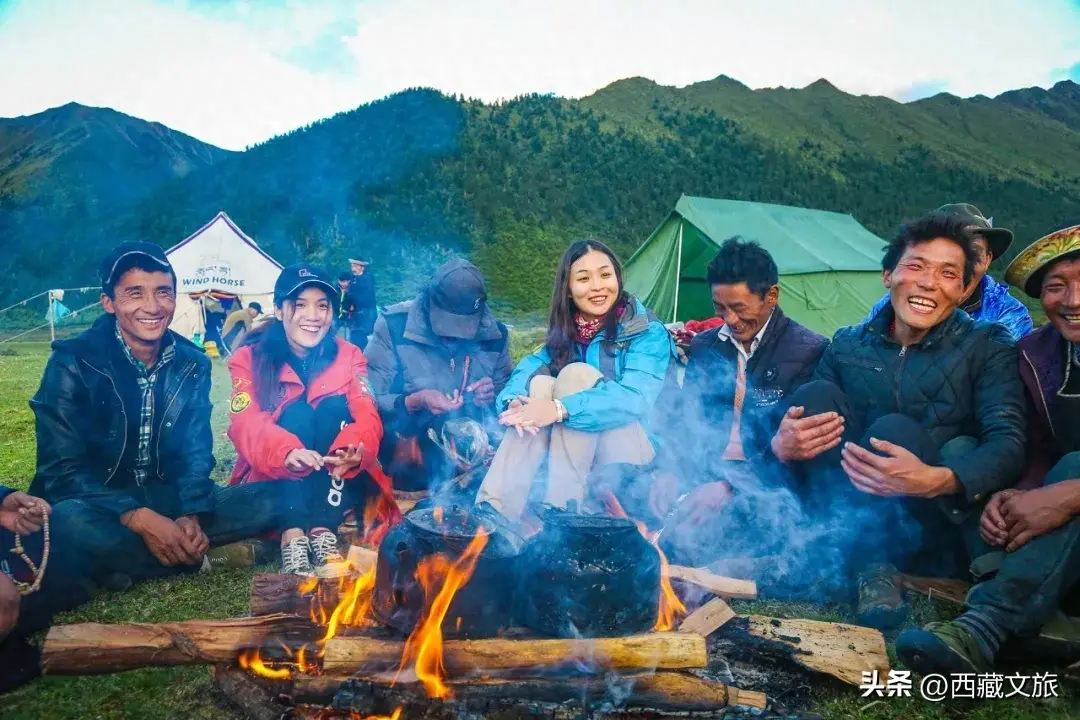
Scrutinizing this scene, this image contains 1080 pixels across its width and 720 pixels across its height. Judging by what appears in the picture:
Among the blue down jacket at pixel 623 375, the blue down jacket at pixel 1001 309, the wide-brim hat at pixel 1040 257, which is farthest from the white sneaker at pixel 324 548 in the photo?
the blue down jacket at pixel 1001 309

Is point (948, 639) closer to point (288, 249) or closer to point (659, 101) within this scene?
point (288, 249)

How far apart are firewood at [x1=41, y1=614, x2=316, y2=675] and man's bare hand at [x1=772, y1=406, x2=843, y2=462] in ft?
7.26

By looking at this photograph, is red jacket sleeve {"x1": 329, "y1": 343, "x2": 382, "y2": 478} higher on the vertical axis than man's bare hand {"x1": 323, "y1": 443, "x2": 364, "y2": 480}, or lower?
higher

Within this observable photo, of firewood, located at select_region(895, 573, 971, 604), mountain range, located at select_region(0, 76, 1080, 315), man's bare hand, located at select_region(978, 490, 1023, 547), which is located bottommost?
firewood, located at select_region(895, 573, 971, 604)

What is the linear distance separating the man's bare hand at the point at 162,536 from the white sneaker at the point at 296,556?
43cm

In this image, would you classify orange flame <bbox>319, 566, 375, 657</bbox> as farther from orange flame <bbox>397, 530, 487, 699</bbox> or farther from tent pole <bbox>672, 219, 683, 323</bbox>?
tent pole <bbox>672, 219, 683, 323</bbox>

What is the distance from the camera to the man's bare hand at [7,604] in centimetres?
249

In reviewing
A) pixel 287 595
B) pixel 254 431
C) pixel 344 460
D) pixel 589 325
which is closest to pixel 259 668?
pixel 287 595

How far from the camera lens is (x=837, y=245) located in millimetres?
11625

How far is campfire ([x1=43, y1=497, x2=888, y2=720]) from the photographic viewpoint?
2.16 metres

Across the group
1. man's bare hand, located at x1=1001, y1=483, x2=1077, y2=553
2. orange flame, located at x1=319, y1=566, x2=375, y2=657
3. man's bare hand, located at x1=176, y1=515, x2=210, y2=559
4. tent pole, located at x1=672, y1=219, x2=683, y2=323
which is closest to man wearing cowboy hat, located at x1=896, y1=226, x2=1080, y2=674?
man's bare hand, located at x1=1001, y1=483, x2=1077, y2=553

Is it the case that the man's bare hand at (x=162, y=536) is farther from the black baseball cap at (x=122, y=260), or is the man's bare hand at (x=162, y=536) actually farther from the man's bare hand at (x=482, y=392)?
the man's bare hand at (x=482, y=392)

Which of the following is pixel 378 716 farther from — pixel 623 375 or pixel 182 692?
pixel 623 375

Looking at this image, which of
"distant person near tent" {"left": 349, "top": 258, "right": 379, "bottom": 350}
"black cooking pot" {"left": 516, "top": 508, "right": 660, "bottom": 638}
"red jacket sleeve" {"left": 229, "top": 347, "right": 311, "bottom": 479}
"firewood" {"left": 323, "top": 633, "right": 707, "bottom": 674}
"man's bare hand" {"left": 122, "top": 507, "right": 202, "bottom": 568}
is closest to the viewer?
"firewood" {"left": 323, "top": 633, "right": 707, "bottom": 674}
